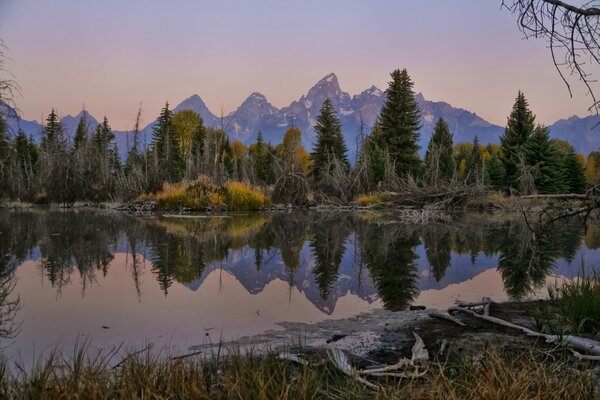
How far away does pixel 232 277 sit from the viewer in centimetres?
775

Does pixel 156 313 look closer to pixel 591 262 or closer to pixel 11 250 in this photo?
pixel 11 250

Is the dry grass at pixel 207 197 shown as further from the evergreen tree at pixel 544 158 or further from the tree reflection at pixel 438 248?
the evergreen tree at pixel 544 158

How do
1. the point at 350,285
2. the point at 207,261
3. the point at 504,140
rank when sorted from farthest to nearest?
the point at 504,140 < the point at 207,261 < the point at 350,285

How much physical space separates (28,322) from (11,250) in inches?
252

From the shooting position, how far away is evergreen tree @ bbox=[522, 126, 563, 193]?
3550cm

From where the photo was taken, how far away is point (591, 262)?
30.6ft

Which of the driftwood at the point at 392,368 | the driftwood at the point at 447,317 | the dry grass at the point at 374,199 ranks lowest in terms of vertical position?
the driftwood at the point at 447,317

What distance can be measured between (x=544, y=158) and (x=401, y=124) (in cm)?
1310

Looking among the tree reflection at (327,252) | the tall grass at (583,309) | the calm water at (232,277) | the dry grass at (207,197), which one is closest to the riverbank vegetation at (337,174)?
the dry grass at (207,197)

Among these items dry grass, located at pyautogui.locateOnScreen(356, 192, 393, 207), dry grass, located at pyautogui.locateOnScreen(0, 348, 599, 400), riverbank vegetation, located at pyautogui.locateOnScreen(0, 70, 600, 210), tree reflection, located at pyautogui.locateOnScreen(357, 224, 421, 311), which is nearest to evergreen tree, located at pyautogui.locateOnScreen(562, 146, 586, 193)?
riverbank vegetation, located at pyautogui.locateOnScreen(0, 70, 600, 210)

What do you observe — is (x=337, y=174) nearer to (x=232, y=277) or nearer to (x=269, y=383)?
(x=232, y=277)

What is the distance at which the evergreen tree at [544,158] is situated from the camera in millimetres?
35500

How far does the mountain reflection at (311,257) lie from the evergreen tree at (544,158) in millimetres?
22296

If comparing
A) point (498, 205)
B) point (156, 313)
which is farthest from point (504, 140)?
point (156, 313)
